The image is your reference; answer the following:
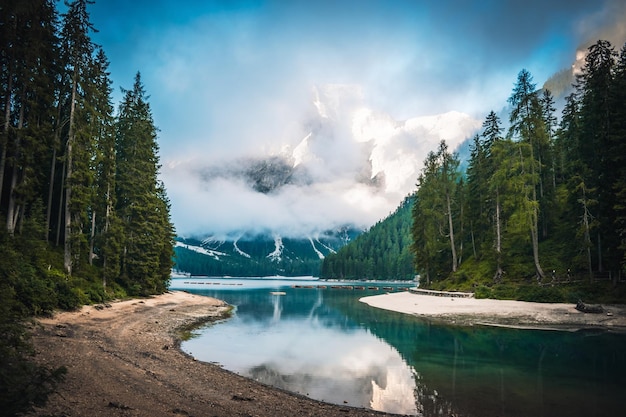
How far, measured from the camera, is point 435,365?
2072 centimetres

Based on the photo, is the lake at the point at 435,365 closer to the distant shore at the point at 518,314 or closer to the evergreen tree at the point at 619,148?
the distant shore at the point at 518,314

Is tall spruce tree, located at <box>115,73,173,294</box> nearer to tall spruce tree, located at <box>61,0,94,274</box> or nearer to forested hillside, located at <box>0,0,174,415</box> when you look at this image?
forested hillside, located at <box>0,0,174,415</box>

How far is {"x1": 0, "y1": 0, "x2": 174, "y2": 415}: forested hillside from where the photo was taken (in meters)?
24.2

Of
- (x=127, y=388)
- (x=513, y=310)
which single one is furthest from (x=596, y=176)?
(x=127, y=388)

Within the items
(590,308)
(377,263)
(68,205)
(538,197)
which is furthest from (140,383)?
(377,263)

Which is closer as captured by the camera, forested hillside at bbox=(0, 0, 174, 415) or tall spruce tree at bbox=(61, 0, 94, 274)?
forested hillside at bbox=(0, 0, 174, 415)

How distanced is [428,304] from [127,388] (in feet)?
131

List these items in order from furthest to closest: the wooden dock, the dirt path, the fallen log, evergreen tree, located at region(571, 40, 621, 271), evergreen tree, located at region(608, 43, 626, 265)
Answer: the wooden dock, evergreen tree, located at region(571, 40, 621, 271), the fallen log, evergreen tree, located at region(608, 43, 626, 265), the dirt path

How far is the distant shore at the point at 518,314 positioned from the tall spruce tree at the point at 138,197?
33.2 m

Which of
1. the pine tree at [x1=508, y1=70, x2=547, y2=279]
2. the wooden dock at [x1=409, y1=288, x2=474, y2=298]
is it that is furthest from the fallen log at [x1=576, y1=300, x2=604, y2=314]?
the wooden dock at [x1=409, y1=288, x2=474, y2=298]

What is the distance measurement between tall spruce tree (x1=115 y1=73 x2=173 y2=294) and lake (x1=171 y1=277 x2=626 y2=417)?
18.5 metres

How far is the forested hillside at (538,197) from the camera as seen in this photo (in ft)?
118

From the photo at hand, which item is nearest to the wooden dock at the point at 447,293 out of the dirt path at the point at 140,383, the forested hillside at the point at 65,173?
the dirt path at the point at 140,383

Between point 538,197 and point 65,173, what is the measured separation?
2320 inches
